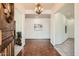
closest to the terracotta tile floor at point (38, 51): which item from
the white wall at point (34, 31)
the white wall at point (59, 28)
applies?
the white wall at point (59, 28)

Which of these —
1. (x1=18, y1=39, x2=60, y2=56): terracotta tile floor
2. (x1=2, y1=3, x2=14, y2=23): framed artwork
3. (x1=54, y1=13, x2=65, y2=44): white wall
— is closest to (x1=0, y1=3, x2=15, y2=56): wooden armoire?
(x1=2, y1=3, x2=14, y2=23): framed artwork

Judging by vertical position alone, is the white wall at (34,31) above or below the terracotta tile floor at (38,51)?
above

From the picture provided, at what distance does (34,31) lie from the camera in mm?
12594

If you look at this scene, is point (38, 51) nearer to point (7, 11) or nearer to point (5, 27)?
point (5, 27)

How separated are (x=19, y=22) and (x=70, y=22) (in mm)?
6132

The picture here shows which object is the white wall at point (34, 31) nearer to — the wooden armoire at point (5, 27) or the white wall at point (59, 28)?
the white wall at point (59, 28)

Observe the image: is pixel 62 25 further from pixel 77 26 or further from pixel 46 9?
pixel 77 26

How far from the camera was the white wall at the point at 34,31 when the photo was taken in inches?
488

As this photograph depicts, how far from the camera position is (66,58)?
905 mm

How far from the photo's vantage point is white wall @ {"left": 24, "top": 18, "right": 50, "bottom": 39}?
12406 millimetres

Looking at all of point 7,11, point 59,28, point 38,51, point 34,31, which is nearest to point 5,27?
point 7,11

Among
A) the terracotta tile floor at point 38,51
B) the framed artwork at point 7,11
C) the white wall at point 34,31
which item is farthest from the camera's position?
the white wall at point 34,31

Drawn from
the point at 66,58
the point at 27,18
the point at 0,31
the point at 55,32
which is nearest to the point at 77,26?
the point at 0,31

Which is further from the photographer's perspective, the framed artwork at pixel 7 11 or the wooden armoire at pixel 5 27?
the framed artwork at pixel 7 11
